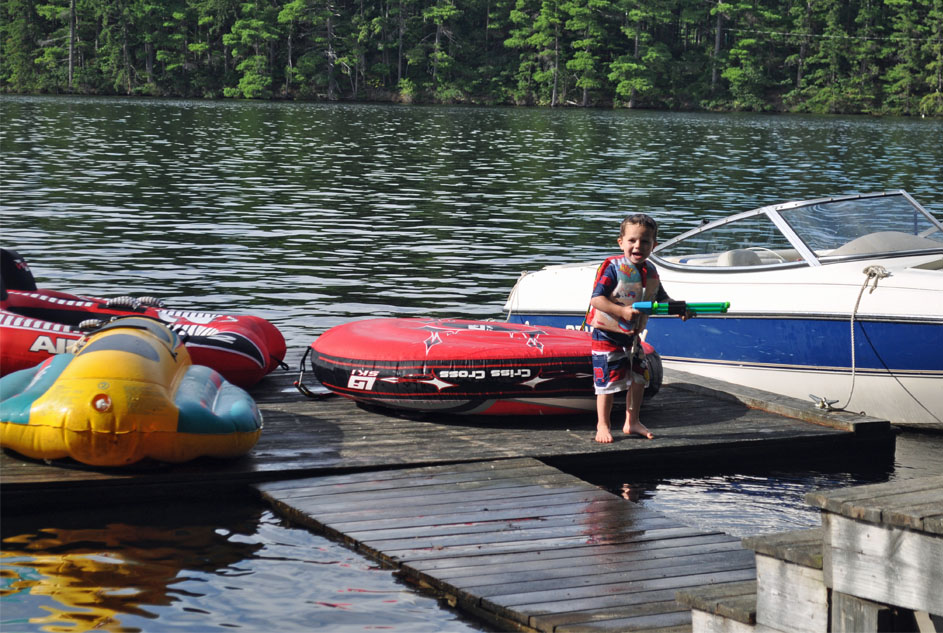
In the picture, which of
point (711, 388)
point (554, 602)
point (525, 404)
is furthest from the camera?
point (711, 388)

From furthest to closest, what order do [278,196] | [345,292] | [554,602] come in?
1. [278,196]
2. [345,292]
3. [554,602]

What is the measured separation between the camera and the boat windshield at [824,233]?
33.5 feet

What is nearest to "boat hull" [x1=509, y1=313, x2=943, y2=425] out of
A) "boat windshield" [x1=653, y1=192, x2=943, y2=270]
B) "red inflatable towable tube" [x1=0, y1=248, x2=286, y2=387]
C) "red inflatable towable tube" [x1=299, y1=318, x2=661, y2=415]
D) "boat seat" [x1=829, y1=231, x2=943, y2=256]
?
"boat windshield" [x1=653, y1=192, x2=943, y2=270]

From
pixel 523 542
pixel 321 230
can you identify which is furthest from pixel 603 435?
pixel 321 230

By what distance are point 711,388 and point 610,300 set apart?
6.99ft

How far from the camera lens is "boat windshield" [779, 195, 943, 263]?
33.5ft

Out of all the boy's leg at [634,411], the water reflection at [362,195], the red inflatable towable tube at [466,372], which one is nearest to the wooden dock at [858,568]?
the boy's leg at [634,411]

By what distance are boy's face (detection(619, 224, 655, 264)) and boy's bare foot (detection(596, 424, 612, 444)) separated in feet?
3.82

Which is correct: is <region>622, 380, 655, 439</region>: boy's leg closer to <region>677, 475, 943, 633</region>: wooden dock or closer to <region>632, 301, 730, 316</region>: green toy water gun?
<region>632, 301, 730, 316</region>: green toy water gun

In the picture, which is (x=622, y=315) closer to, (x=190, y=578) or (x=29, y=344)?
(x=190, y=578)

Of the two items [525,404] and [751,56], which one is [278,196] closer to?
[525,404]

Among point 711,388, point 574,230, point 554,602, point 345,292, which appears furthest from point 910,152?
point 554,602

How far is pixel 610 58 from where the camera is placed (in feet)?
283

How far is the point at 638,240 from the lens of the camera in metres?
7.86
